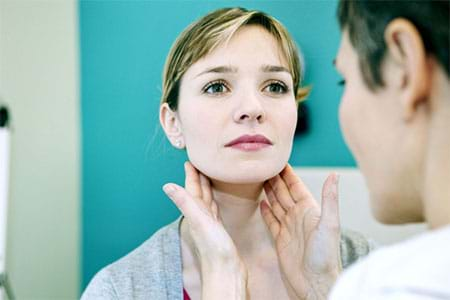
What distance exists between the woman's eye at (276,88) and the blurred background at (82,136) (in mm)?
490

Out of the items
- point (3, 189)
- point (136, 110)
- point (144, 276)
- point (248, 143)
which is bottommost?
point (144, 276)

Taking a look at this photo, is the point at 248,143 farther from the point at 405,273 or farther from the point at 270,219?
the point at 405,273

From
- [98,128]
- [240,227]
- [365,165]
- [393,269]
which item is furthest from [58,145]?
[393,269]

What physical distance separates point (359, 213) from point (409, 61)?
0.98 metres

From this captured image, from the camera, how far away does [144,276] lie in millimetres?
974

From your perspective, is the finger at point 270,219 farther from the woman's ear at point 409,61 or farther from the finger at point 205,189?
the woman's ear at point 409,61

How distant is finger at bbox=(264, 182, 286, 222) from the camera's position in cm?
102

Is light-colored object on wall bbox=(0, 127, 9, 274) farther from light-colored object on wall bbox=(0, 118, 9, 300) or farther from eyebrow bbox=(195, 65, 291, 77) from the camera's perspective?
eyebrow bbox=(195, 65, 291, 77)

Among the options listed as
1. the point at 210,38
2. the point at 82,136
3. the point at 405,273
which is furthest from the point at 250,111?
the point at 82,136

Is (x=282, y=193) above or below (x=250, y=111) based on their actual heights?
below

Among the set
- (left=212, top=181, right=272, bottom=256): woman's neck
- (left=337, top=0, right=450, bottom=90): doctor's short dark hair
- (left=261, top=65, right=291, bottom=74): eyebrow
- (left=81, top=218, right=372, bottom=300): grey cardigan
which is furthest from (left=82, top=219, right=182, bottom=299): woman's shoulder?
(left=337, top=0, right=450, bottom=90): doctor's short dark hair

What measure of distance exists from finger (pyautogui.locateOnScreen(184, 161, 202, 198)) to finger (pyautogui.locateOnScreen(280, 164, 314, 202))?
0.16m

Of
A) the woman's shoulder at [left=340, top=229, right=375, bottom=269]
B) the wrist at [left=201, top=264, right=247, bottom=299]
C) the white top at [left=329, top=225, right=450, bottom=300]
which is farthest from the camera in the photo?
the woman's shoulder at [left=340, top=229, right=375, bottom=269]

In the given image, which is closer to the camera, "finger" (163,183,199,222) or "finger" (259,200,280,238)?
"finger" (163,183,199,222)
